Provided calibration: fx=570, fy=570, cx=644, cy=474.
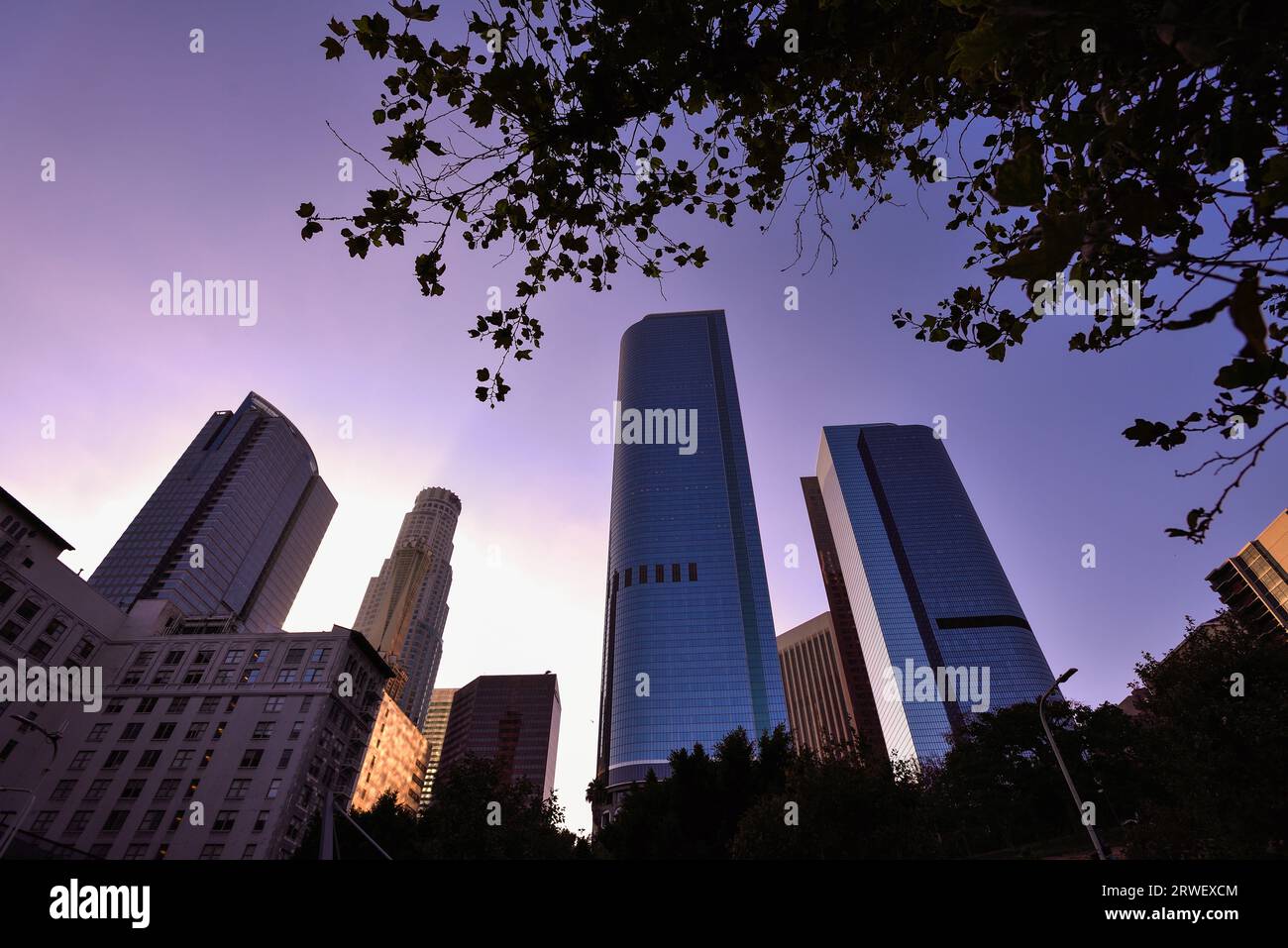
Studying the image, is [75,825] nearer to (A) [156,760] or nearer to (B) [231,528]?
(A) [156,760]

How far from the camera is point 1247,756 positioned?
741 inches

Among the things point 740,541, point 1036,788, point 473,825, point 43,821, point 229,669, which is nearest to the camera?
point 473,825

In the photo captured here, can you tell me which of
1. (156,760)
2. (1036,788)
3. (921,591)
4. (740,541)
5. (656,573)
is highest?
(740,541)

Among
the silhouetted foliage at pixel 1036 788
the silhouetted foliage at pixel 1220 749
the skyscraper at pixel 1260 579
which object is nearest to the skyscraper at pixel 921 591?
the skyscraper at pixel 1260 579

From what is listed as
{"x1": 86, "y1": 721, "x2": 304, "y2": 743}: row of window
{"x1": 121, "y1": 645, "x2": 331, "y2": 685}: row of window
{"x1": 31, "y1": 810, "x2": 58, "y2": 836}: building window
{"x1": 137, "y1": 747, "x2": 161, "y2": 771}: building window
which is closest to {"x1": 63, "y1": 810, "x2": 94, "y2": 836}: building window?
{"x1": 31, "y1": 810, "x2": 58, "y2": 836}: building window

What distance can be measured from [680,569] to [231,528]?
97.5m

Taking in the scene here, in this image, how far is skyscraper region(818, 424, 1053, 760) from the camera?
4552 inches

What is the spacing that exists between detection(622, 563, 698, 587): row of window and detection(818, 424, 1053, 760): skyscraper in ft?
148

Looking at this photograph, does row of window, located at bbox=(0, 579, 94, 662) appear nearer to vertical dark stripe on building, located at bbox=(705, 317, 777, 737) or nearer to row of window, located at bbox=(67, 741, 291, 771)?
row of window, located at bbox=(67, 741, 291, 771)

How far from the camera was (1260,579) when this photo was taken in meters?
66.1

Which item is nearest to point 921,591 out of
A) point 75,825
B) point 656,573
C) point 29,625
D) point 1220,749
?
point 656,573

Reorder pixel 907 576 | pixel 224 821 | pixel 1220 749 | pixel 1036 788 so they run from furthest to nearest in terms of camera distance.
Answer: pixel 907 576, pixel 224 821, pixel 1036 788, pixel 1220 749
